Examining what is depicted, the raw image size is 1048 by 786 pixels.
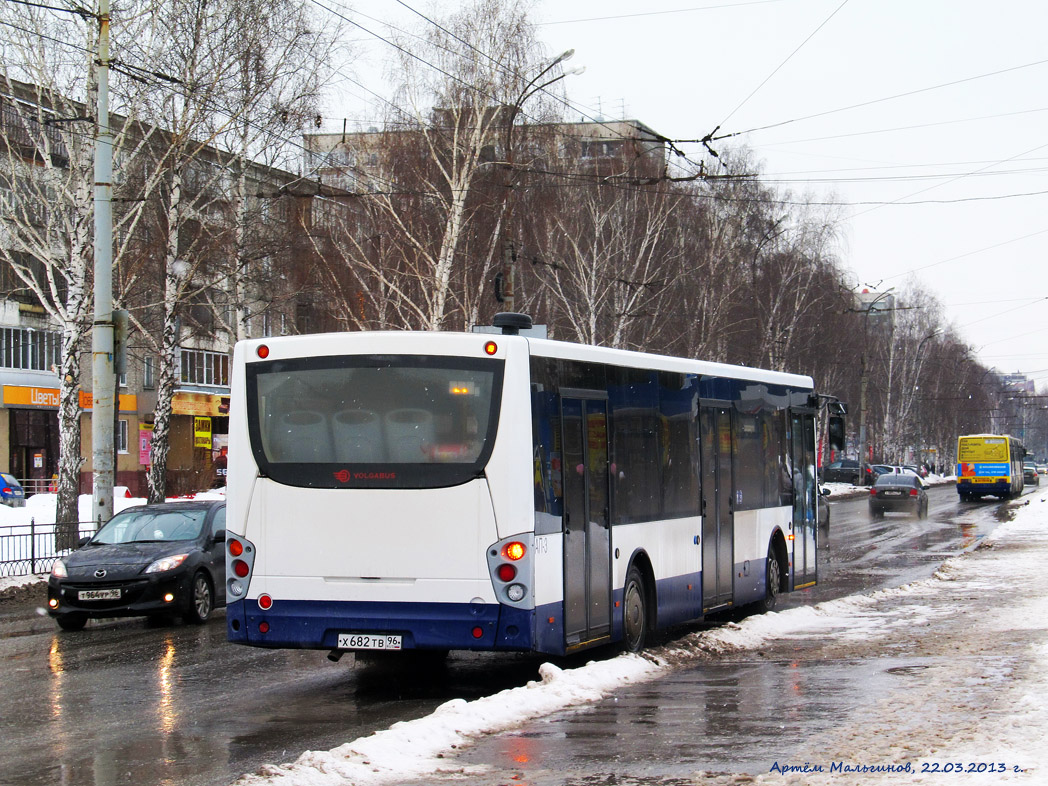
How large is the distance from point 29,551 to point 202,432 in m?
34.6

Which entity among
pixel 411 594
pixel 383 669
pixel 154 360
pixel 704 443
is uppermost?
pixel 154 360

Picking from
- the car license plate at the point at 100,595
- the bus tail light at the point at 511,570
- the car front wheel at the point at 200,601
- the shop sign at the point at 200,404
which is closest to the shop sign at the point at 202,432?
the shop sign at the point at 200,404

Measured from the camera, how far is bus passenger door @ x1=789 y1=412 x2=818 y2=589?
16422mm

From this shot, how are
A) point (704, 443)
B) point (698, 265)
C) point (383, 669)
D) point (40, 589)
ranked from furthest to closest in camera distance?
1. point (698, 265)
2. point (40, 589)
3. point (704, 443)
4. point (383, 669)

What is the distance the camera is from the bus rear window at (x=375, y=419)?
30.8 ft

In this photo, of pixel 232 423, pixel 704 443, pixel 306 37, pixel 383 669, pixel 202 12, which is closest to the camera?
pixel 232 423

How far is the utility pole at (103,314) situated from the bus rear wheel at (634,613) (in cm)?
1047

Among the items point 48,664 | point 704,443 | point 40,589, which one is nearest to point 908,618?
point 704,443

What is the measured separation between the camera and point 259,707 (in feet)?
30.2

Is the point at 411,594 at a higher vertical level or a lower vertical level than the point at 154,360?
lower

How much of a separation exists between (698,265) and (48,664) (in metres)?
42.1

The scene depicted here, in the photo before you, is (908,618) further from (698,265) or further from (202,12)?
(698,265)

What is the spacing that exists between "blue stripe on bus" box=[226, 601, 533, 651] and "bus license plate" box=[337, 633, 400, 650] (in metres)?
0.04

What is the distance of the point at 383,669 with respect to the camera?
36.9 ft
